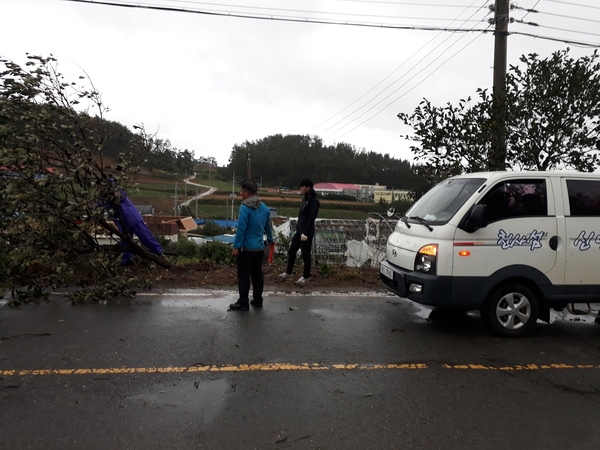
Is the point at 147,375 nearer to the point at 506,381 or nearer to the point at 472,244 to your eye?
the point at 506,381

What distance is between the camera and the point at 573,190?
558 cm

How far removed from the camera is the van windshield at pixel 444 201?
18.3 ft

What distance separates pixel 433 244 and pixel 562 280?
1.59 metres

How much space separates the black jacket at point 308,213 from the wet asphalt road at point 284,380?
186 cm

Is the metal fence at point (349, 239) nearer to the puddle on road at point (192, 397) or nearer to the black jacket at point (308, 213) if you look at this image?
the black jacket at point (308, 213)

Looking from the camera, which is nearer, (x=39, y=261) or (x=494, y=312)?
(x=494, y=312)

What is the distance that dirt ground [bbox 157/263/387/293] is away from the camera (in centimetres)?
761

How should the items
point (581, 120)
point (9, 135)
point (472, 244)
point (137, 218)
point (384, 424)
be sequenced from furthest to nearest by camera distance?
point (581, 120) < point (137, 218) < point (9, 135) < point (472, 244) < point (384, 424)

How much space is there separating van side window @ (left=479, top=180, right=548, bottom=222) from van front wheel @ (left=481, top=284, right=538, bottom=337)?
844 mm

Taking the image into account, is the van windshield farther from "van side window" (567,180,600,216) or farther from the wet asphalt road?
the wet asphalt road

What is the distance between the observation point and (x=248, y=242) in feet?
20.5

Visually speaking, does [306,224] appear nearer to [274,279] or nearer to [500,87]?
[274,279]

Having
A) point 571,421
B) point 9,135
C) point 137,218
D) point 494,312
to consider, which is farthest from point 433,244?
point 9,135

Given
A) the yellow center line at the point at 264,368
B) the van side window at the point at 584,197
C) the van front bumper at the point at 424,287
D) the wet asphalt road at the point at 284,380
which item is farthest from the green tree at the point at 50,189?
the van side window at the point at 584,197
